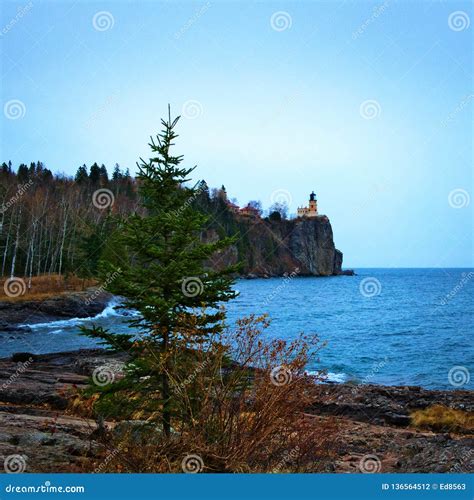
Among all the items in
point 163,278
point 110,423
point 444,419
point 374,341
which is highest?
point 163,278

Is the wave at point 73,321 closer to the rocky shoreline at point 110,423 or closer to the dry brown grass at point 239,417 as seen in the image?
the rocky shoreline at point 110,423

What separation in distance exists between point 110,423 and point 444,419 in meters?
13.0

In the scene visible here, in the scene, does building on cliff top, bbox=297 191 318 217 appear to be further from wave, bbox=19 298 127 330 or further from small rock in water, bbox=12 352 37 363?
small rock in water, bbox=12 352 37 363

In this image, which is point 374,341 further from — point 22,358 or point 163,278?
point 163,278

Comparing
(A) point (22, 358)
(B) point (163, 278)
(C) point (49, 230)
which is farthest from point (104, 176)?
(B) point (163, 278)

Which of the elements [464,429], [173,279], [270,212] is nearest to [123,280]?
[173,279]

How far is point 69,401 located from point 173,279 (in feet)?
27.9

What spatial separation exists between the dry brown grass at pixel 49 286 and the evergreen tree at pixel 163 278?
40.4 meters

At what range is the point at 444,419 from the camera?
62.1 ft

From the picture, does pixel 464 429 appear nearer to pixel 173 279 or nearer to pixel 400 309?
pixel 173 279

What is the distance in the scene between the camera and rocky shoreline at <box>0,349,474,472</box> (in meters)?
9.16

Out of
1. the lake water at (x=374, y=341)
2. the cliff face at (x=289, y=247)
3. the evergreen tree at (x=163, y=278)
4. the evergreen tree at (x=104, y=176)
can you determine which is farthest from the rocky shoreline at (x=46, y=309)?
the cliff face at (x=289, y=247)

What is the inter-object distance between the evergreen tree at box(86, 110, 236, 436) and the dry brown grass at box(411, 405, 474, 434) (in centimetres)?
1212

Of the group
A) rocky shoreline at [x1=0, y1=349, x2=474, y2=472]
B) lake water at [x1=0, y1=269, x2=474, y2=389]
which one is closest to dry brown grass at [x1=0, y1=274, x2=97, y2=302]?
lake water at [x1=0, y1=269, x2=474, y2=389]
